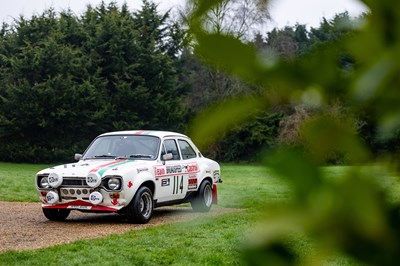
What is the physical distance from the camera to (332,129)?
1.32 ft

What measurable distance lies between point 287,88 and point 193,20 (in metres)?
0.07

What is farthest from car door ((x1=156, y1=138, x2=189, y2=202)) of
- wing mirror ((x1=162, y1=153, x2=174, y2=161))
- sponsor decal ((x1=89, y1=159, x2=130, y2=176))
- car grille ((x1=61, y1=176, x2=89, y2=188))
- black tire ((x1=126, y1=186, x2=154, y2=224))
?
car grille ((x1=61, y1=176, x2=89, y2=188))

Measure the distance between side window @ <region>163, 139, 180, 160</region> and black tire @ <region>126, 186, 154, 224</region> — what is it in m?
0.83

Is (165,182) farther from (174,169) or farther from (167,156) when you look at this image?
(167,156)

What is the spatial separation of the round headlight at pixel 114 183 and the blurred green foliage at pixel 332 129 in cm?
904

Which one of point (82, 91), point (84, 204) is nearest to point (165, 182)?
point (84, 204)

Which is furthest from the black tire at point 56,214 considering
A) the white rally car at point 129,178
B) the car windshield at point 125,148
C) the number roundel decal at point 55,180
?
the car windshield at point 125,148

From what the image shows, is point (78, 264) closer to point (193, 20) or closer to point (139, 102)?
point (193, 20)

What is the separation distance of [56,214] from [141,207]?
1340 millimetres

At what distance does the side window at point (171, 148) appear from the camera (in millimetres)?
10602

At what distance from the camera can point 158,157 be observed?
10.3 metres

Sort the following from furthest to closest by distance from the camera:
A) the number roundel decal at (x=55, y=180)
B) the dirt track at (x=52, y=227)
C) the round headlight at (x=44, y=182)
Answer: the round headlight at (x=44, y=182) → the number roundel decal at (x=55, y=180) → the dirt track at (x=52, y=227)

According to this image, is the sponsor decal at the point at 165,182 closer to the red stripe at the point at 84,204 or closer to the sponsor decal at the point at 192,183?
the sponsor decal at the point at 192,183

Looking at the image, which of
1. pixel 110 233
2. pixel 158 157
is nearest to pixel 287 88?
pixel 110 233
